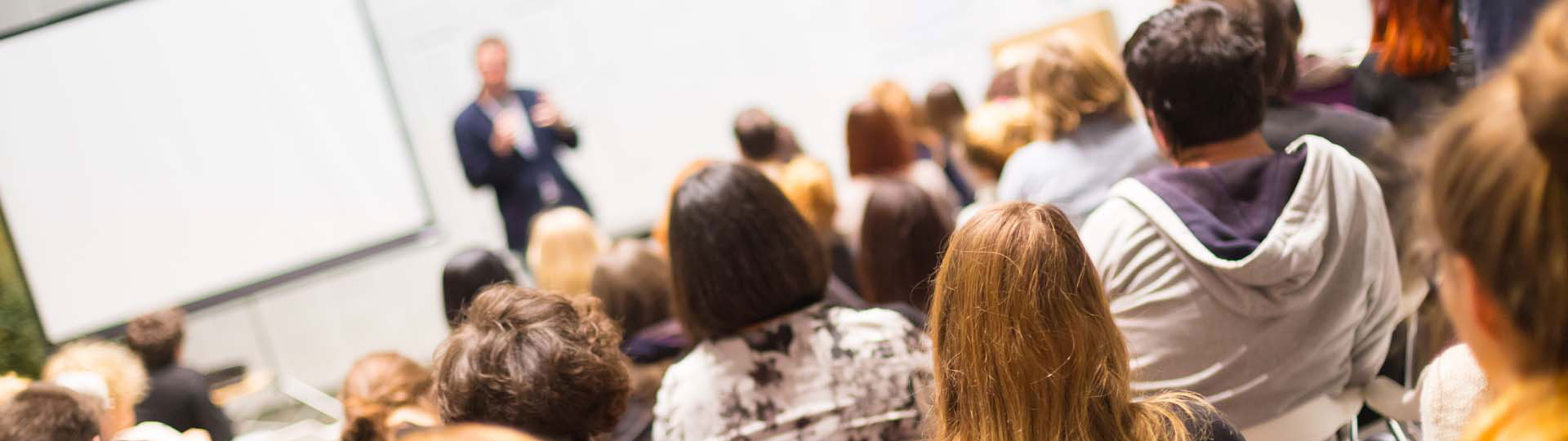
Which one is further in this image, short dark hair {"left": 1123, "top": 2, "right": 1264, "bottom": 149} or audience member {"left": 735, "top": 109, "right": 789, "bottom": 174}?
audience member {"left": 735, "top": 109, "right": 789, "bottom": 174}

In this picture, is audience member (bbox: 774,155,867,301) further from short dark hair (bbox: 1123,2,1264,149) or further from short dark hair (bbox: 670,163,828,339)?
short dark hair (bbox: 1123,2,1264,149)

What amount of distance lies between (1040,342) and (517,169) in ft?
12.7

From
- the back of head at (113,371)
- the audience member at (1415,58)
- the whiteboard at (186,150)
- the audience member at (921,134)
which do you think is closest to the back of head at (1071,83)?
the audience member at (1415,58)

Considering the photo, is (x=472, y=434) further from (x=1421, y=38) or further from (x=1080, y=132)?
(x=1421, y=38)

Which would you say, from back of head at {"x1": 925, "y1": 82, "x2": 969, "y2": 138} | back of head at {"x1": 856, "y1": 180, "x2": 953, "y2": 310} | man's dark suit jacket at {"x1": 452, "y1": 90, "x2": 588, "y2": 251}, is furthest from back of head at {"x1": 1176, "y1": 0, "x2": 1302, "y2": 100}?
man's dark suit jacket at {"x1": 452, "y1": 90, "x2": 588, "y2": 251}

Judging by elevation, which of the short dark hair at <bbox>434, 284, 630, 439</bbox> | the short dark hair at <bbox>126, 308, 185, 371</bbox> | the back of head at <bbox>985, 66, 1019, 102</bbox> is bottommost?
the short dark hair at <bbox>126, 308, 185, 371</bbox>

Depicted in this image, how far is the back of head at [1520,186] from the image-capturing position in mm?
562

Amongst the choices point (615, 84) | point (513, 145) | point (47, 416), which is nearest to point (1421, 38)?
point (47, 416)

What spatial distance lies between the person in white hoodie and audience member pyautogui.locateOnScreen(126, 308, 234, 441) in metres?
2.71

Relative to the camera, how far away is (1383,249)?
1.69m

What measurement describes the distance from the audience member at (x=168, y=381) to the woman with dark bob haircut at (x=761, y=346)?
2063 mm

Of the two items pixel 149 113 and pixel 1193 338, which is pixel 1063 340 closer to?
pixel 1193 338

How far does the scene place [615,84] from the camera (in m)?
5.67

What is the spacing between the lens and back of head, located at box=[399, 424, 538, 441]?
634 millimetres
